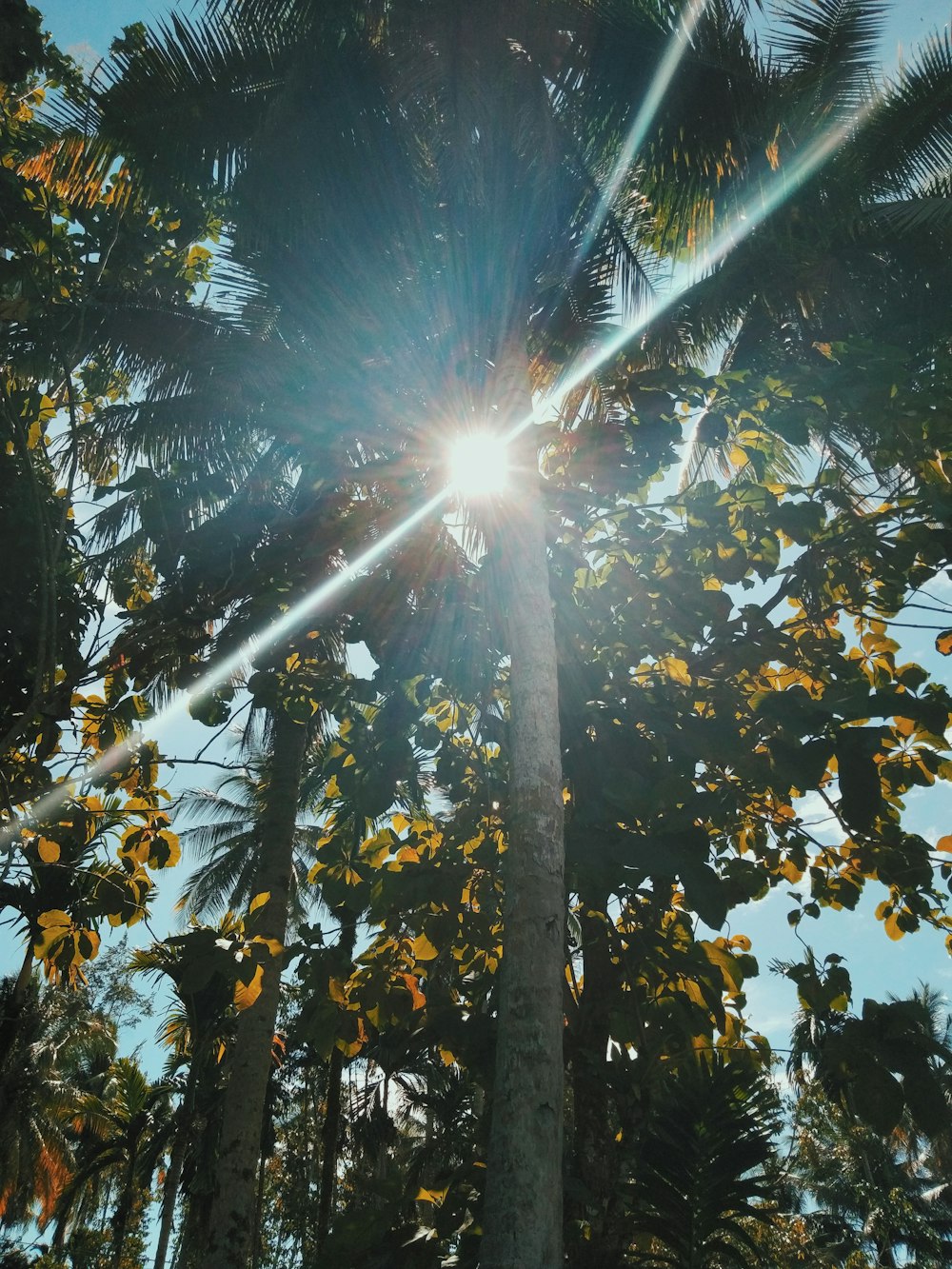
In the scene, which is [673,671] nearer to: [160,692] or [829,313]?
[829,313]

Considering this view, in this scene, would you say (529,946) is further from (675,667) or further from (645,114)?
(645,114)

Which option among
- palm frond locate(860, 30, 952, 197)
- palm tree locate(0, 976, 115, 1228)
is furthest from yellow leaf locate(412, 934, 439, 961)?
palm tree locate(0, 976, 115, 1228)

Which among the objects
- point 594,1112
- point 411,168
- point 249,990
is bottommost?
point 594,1112

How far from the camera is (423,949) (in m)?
4.60

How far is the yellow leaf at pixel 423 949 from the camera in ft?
→ 15.0

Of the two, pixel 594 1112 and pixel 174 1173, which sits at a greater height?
pixel 174 1173

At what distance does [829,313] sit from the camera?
27.5ft

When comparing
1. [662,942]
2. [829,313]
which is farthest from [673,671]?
[829,313]

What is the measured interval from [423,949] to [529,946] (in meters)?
1.32

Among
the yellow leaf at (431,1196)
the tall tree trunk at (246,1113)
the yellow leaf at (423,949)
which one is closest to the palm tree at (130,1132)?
the tall tree trunk at (246,1113)

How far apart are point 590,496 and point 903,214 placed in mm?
5364

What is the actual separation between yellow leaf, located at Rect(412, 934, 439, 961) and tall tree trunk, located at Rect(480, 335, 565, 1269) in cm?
106

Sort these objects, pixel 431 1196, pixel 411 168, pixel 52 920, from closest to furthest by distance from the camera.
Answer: pixel 431 1196 → pixel 52 920 → pixel 411 168

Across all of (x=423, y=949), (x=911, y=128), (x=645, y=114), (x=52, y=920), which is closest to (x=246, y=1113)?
(x=423, y=949)
